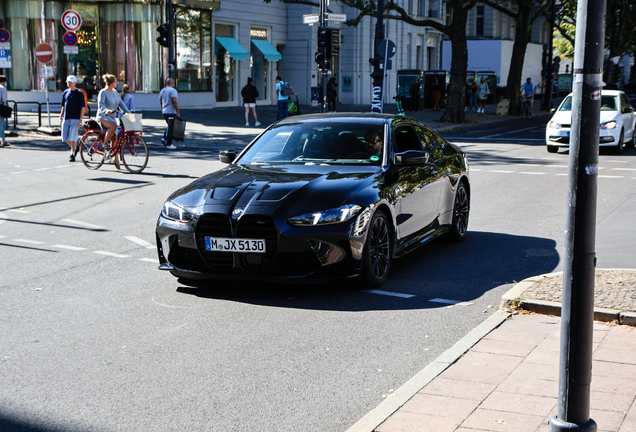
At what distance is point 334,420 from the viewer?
414cm

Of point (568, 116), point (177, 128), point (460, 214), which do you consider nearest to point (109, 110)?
point (177, 128)

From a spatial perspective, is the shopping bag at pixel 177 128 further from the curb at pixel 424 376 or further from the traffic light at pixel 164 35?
the curb at pixel 424 376

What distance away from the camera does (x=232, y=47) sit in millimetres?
41031

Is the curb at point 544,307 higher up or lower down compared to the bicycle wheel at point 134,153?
lower down

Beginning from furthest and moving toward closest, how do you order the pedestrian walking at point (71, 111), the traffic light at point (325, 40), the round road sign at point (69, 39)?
the round road sign at point (69, 39) < the traffic light at point (325, 40) < the pedestrian walking at point (71, 111)

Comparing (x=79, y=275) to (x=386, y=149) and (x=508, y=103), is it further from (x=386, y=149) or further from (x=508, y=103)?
(x=508, y=103)

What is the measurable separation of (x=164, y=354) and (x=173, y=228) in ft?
5.44

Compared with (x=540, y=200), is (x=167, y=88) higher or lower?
higher

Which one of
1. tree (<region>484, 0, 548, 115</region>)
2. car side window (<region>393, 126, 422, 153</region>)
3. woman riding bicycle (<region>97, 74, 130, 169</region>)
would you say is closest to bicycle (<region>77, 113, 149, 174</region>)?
woman riding bicycle (<region>97, 74, 130, 169</region>)

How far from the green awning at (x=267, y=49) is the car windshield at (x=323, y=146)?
36.8m

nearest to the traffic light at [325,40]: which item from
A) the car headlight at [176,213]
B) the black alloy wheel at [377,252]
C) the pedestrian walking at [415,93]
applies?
the pedestrian walking at [415,93]

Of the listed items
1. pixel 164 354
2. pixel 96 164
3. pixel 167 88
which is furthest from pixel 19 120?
pixel 164 354

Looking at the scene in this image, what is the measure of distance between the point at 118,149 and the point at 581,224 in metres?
13.6

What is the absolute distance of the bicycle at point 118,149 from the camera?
15.8 meters
